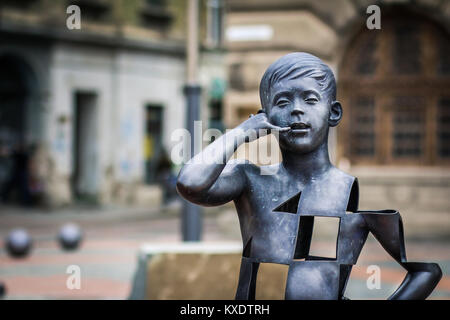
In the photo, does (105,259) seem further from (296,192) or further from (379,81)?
(296,192)

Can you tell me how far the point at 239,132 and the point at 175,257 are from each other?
307 cm

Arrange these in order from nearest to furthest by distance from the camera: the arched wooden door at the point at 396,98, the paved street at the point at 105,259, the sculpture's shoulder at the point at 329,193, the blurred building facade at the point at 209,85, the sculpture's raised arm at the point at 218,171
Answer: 1. the sculpture's raised arm at the point at 218,171
2. the sculpture's shoulder at the point at 329,193
3. the paved street at the point at 105,259
4. the blurred building facade at the point at 209,85
5. the arched wooden door at the point at 396,98

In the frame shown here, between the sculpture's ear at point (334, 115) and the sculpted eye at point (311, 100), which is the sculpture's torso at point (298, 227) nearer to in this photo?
the sculpture's ear at point (334, 115)

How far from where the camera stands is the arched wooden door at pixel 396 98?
1141 centimetres

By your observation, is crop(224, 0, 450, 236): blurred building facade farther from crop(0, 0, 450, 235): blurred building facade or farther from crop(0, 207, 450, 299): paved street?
crop(0, 207, 450, 299): paved street

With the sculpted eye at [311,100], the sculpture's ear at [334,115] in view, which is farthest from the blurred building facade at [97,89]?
the sculpted eye at [311,100]

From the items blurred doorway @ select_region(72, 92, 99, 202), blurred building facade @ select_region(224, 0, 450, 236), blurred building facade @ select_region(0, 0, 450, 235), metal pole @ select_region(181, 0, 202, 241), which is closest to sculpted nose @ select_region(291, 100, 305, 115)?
metal pole @ select_region(181, 0, 202, 241)

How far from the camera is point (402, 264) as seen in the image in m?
2.75

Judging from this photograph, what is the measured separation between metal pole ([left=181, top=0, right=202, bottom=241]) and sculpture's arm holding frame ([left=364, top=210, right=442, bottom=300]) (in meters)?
4.15

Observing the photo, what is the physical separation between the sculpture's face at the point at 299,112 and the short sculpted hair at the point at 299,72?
0.02 m

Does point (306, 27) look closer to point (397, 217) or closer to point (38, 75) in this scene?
point (397, 217)

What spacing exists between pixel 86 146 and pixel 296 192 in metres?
19.7

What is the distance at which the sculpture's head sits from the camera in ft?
9.05

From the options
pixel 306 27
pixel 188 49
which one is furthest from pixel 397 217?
pixel 306 27
